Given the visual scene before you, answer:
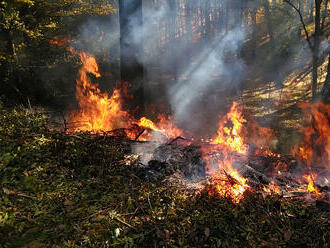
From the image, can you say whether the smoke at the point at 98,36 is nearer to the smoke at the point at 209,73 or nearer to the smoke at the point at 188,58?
the smoke at the point at 188,58

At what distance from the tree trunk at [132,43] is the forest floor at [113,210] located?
4.30m

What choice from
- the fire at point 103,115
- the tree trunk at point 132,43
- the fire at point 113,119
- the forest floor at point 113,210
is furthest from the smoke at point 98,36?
the forest floor at point 113,210

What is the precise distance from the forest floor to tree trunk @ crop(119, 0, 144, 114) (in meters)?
4.30

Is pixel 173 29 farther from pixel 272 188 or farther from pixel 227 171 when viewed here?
pixel 272 188

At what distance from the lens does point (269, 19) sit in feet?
76.9

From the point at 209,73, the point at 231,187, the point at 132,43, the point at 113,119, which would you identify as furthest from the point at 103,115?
the point at 209,73

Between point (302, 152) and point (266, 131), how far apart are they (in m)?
2.73

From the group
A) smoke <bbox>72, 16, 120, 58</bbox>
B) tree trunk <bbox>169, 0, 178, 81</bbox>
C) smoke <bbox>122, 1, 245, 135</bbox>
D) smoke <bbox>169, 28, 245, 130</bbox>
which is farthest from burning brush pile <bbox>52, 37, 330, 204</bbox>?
tree trunk <bbox>169, 0, 178, 81</bbox>

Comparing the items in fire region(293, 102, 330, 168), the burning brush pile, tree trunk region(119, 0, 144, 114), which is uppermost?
tree trunk region(119, 0, 144, 114)

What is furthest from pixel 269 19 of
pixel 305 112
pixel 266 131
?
pixel 266 131

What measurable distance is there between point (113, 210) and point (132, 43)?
6.43 meters

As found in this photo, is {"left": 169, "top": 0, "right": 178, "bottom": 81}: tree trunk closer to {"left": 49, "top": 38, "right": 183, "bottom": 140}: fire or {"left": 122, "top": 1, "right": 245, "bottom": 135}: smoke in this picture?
{"left": 122, "top": 1, "right": 245, "bottom": 135}: smoke

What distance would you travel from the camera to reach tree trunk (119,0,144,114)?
8.05 meters

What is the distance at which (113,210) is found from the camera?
355 centimetres
